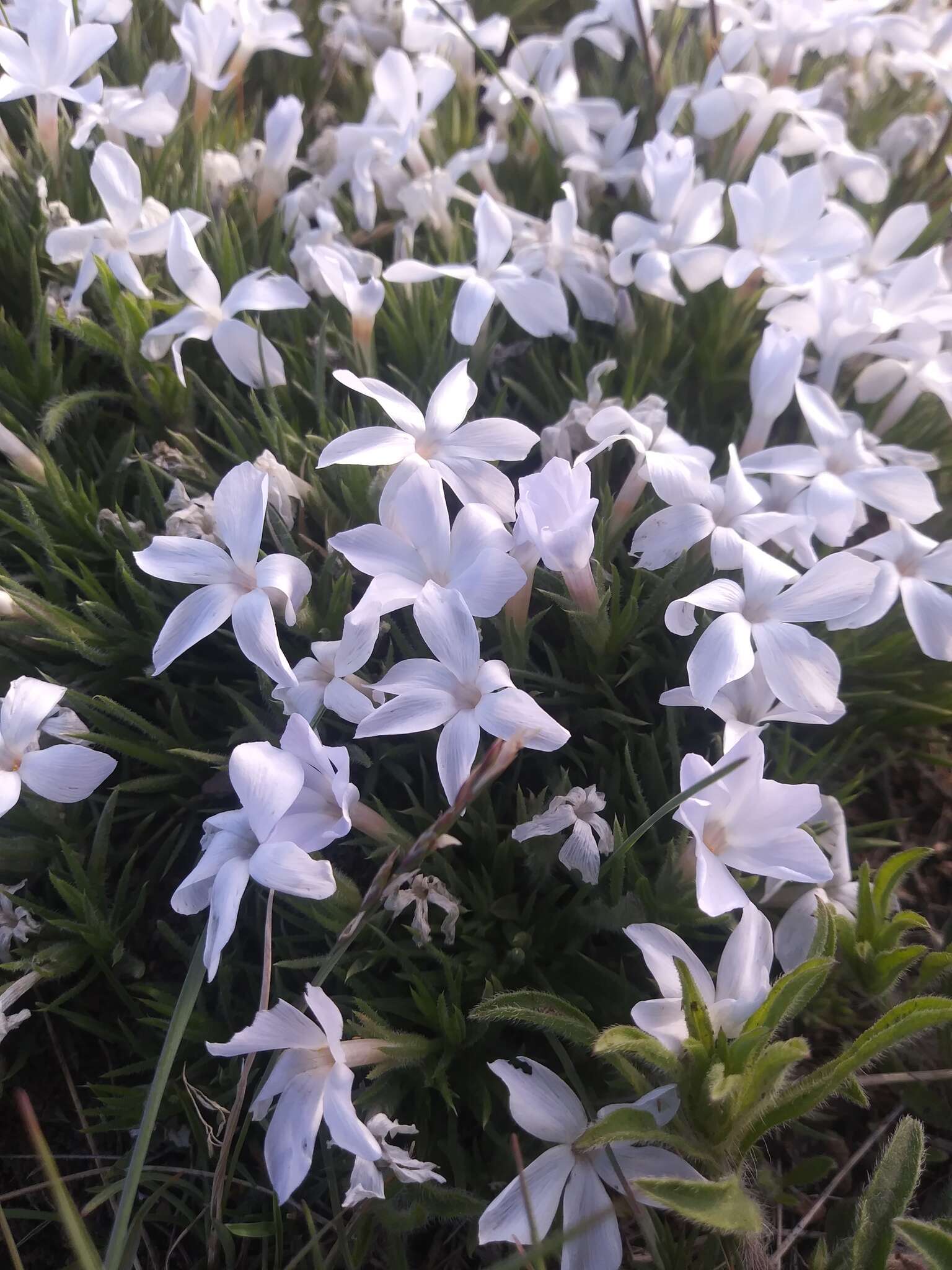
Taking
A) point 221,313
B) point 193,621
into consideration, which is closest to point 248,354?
point 221,313

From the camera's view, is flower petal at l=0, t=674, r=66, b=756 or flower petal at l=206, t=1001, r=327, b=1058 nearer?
flower petal at l=206, t=1001, r=327, b=1058

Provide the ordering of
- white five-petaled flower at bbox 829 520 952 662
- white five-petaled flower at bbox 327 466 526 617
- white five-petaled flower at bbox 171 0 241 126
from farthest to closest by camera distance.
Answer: white five-petaled flower at bbox 171 0 241 126 → white five-petaled flower at bbox 829 520 952 662 → white five-petaled flower at bbox 327 466 526 617

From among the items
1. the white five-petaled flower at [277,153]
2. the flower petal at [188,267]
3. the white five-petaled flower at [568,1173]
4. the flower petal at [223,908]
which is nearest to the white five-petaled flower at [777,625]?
the white five-petaled flower at [568,1173]

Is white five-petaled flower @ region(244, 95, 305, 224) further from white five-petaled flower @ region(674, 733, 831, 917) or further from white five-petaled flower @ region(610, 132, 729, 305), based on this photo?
white five-petaled flower @ region(674, 733, 831, 917)

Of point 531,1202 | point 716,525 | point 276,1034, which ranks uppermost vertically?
point 716,525

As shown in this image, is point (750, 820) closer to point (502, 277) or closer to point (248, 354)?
point (502, 277)

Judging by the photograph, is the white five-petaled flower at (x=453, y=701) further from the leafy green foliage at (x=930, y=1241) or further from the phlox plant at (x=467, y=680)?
the leafy green foliage at (x=930, y=1241)

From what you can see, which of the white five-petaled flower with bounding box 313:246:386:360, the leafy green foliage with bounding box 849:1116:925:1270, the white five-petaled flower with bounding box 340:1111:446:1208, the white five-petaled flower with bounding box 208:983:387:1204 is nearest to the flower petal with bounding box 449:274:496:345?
the white five-petaled flower with bounding box 313:246:386:360
